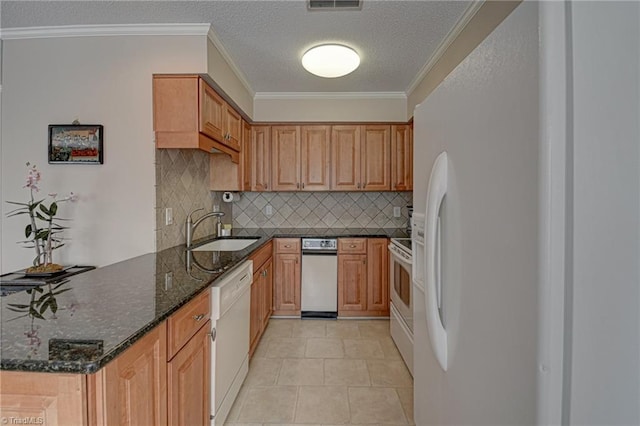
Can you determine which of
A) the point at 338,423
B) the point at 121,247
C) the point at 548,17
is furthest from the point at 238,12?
the point at 338,423

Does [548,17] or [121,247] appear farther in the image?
[121,247]

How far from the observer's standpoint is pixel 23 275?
190cm

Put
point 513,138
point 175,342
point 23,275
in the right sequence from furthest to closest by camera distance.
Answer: point 23,275, point 175,342, point 513,138

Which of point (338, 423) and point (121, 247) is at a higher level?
point (121, 247)

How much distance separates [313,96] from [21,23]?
8.04 ft

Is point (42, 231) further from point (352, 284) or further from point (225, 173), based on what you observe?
point (352, 284)

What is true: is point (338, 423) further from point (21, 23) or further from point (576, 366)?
point (21, 23)

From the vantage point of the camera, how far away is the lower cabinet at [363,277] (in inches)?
140

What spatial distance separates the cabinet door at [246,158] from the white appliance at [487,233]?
2.53 meters

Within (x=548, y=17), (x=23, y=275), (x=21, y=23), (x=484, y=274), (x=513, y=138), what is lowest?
(x=23, y=275)

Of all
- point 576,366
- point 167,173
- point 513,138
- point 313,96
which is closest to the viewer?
point 576,366

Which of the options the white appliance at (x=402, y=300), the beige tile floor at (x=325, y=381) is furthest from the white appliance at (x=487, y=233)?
the white appliance at (x=402, y=300)

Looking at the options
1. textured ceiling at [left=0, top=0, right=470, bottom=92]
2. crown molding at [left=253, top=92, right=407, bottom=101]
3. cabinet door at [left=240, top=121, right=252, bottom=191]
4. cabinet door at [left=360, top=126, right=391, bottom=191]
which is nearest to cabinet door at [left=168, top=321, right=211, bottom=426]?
textured ceiling at [left=0, top=0, right=470, bottom=92]

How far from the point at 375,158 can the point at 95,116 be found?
2.65m
